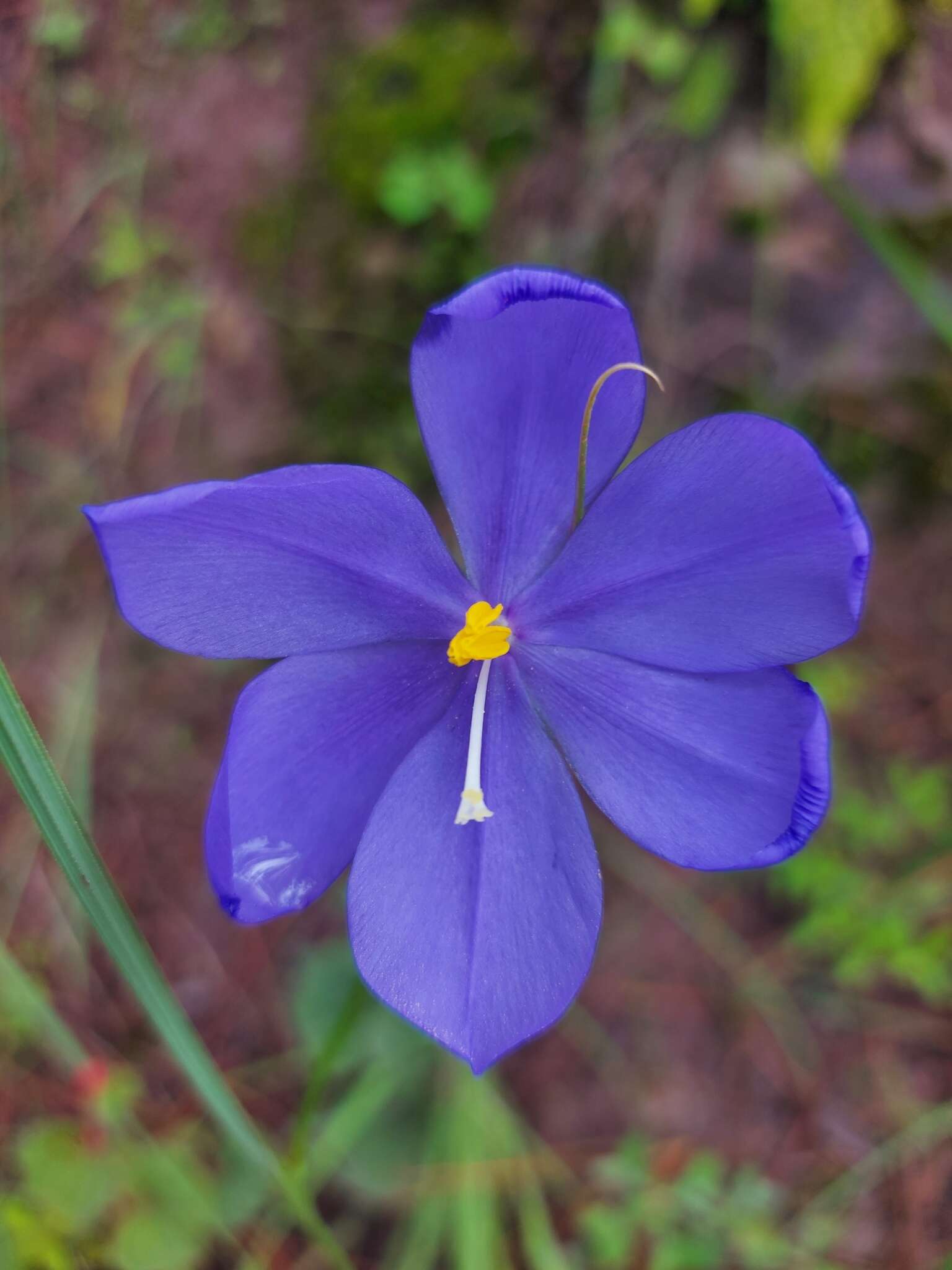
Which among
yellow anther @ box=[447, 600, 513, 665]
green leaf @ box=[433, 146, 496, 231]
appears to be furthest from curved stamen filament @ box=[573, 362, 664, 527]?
green leaf @ box=[433, 146, 496, 231]

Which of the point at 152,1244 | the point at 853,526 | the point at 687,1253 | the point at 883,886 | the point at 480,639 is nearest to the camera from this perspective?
the point at 853,526

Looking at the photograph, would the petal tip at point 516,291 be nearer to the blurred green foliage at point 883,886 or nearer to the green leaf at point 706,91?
the green leaf at point 706,91

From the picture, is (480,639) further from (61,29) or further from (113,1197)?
(61,29)

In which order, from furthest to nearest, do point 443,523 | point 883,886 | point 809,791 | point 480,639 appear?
point 443,523 → point 883,886 → point 480,639 → point 809,791

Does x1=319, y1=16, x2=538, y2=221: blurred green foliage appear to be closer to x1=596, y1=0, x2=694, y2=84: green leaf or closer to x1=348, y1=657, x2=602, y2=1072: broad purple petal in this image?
x1=596, y1=0, x2=694, y2=84: green leaf

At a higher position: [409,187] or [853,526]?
[409,187]

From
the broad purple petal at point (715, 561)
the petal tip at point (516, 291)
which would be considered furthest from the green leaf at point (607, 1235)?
the petal tip at point (516, 291)

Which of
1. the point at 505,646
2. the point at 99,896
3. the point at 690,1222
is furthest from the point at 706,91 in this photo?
the point at 690,1222
